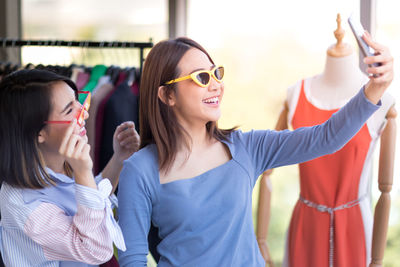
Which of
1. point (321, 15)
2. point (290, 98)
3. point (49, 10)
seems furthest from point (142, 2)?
point (290, 98)

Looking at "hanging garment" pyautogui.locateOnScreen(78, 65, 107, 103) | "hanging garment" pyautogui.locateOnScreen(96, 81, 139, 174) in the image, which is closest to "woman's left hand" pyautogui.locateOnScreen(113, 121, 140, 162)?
"hanging garment" pyautogui.locateOnScreen(96, 81, 139, 174)

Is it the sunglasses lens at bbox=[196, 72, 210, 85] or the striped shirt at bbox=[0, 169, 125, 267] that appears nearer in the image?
the striped shirt at bbox=[0, 169, 125, 267]

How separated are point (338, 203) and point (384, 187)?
A: 22cm

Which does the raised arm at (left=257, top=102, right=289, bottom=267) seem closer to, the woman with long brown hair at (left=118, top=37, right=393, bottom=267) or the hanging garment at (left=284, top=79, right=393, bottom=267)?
the hanging garment at (left=284, top=79, right=393, bottom=267)

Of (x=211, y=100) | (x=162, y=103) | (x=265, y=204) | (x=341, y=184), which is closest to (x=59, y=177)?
(x=162, y=103)

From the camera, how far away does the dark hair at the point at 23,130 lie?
1726mm

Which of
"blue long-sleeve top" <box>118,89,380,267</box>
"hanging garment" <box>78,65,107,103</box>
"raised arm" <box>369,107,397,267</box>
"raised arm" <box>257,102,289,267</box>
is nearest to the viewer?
"blue long-sleeve top" <box>118,89,380,267</box>

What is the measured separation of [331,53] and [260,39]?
1.50m

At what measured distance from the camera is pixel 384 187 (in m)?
2.36

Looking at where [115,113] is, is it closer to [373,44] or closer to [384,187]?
[384,187]

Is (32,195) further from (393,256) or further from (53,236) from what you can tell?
(393,256)

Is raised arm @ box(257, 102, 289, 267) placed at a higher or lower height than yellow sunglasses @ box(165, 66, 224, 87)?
lower

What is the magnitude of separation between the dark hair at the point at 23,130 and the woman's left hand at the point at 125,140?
1.27 ft

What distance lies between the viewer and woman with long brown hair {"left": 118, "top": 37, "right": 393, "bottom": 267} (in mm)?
1717
